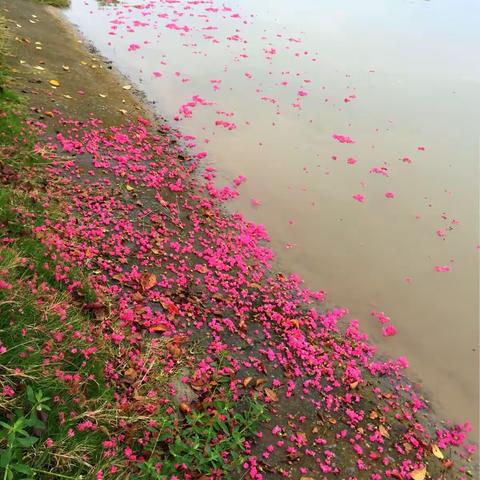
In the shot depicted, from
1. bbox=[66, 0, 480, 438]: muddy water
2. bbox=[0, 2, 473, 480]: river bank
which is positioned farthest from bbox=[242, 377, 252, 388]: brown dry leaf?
bbox=[66, 0, 480, 438]: muddy water

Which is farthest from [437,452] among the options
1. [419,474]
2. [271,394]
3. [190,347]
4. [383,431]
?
[190,347]

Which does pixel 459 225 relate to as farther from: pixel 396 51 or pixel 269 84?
pixel 396 51

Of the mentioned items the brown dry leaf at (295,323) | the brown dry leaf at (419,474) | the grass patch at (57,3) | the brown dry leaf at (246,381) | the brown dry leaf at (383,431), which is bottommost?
the brown dry leaf at (419,474)

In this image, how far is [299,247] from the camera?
10719 millimetres

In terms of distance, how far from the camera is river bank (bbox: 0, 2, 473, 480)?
4.80 m

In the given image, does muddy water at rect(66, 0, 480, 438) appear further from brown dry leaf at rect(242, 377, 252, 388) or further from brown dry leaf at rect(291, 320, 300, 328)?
brown dry leaf at rect(242, 377, 252, 388)

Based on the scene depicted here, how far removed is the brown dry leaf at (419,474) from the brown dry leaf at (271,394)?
2.26m

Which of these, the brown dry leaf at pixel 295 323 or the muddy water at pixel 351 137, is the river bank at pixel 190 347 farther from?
the muddy water at pixel 351 137

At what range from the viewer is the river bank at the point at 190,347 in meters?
4.80

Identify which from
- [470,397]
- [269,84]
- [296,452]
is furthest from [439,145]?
[296,452]

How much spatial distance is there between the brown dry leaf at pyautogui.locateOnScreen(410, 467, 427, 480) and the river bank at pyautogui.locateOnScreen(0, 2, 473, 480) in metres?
0.03

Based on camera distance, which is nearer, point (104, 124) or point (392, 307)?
point (392, 307)

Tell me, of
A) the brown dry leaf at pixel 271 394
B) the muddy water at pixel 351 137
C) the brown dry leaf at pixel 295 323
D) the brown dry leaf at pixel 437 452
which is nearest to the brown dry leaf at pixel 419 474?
the brown dry leaf at pixel 437 452

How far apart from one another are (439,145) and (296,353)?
10.7 m
